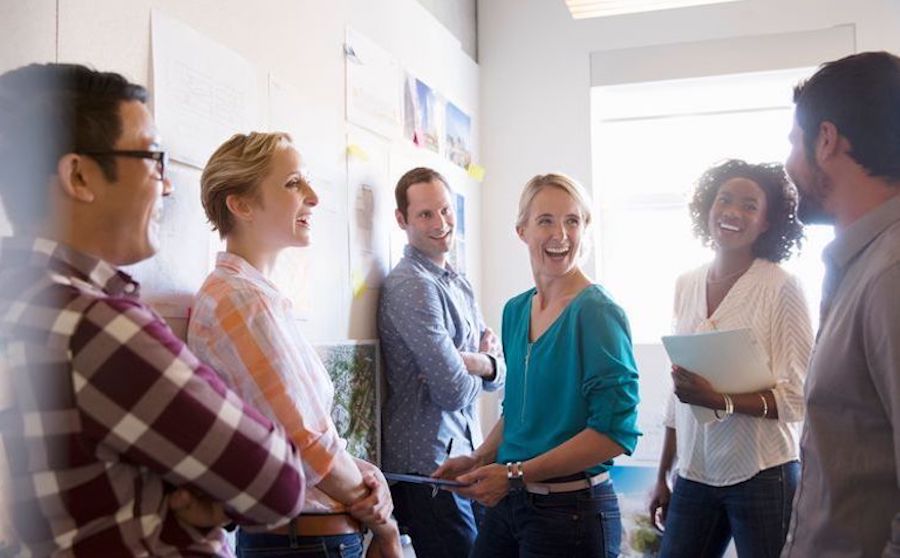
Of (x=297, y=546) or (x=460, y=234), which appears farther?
(x=460, y=234)

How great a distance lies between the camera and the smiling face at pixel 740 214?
209cm

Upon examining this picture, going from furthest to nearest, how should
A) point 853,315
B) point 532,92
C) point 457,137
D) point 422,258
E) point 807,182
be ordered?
point 532,92
point 457,137
point 422,258
point 807,182
point 853,315

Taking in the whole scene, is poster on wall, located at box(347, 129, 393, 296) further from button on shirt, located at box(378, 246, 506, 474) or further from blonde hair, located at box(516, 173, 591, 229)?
blonde hair, located at box(516, 173, 591, 229)

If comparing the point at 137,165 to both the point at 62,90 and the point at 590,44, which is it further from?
the point at 590,44

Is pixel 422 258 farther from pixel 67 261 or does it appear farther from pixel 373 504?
pixel 67 261

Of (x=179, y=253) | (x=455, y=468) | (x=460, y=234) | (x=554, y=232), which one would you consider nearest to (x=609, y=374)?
(x=554, y=232)

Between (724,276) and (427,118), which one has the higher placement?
(427,118)

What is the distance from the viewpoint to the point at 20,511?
880 mm

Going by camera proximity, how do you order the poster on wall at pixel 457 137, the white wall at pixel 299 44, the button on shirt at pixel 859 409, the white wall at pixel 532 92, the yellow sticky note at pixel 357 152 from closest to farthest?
the button on shirt at pixel 859 409 → the white wall at pixel 299 44 → the yellow sticky note at pixel 357 152 → the poster on wall at pixel 457 137 → the white wall at pixel 532 92

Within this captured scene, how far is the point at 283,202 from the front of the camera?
1.53 meters

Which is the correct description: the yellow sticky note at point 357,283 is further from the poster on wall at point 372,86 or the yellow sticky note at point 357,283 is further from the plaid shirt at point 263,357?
the plaid shirt at point 263,357

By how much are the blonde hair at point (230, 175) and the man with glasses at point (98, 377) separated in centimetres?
46

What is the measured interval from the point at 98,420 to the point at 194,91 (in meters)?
0.90

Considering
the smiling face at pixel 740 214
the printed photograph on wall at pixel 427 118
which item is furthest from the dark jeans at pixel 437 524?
the printed photograph on wall at pixel 427 118
